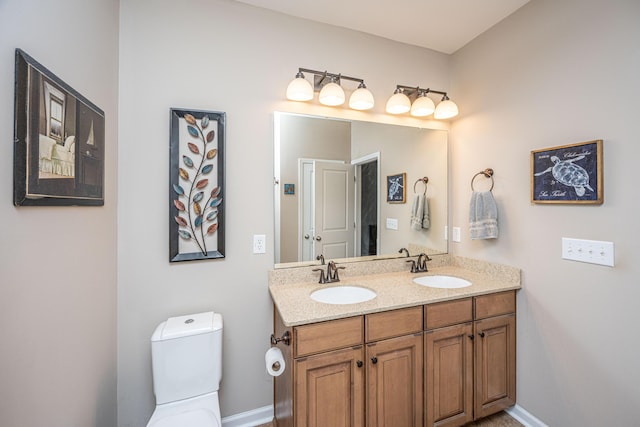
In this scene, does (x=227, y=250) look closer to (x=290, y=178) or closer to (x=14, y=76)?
(x=290, y=178)

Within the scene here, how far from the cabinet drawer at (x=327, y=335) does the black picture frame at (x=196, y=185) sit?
701 mm

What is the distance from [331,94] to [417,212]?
112 centimetres

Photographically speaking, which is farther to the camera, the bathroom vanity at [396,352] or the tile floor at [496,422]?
the tile floor at [496,422]

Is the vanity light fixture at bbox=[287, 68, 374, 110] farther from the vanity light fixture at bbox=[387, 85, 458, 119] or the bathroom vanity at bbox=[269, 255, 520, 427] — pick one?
the bathroom vanity at bbox=[269, 255, 520, 427]

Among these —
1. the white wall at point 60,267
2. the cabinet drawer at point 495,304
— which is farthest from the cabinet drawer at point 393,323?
the white wall at point 60,267

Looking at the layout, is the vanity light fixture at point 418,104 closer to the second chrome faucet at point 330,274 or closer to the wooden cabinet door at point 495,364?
the second chrome faucet at point 330,274

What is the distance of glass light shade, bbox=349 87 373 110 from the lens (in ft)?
5.96

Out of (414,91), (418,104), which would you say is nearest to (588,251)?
(418,104)

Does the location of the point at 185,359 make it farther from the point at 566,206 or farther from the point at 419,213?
the point at 566,206

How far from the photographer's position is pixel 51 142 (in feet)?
2.94

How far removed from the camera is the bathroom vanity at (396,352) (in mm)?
1267

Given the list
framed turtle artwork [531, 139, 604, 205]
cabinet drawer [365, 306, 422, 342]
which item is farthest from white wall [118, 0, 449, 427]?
framed turtle artwork [531, 139, 604, 205]

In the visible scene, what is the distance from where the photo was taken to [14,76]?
0.76 meters

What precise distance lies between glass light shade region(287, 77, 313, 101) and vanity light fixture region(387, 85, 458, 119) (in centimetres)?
64
